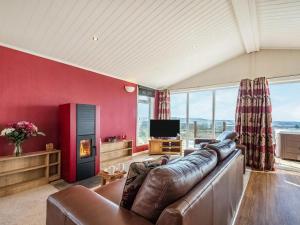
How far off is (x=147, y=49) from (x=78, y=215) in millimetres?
3338

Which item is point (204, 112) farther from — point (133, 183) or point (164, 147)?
point (133, 183)

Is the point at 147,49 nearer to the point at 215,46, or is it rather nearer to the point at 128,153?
the point at 215,46

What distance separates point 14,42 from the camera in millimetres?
2945

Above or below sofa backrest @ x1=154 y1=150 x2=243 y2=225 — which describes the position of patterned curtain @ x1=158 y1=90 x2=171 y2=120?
above

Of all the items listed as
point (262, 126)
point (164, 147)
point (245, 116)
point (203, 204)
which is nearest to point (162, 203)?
point (203, 204)

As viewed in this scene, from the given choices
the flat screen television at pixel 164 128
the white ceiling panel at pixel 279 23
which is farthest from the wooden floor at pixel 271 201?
the white ceiling panel at pixel 279 23

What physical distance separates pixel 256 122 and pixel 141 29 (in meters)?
3.55

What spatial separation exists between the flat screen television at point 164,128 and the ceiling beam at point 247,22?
113 inches

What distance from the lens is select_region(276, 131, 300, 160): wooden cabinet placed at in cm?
496

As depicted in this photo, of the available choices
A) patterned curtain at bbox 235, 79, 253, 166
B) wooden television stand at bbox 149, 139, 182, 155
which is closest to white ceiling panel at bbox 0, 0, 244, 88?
patterned curtain at bbox 235, 79, 253, 166

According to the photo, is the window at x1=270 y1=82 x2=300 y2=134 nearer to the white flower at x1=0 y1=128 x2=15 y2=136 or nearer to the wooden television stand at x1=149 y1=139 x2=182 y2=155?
the wooden television stand at x1=149 y1=139 x2=182 y2=155

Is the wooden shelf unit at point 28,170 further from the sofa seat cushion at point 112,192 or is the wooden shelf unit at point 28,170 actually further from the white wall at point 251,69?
the white wall at point 251,69

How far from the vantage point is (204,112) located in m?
5.90

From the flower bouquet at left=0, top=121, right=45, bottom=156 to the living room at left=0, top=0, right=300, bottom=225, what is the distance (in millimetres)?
18
